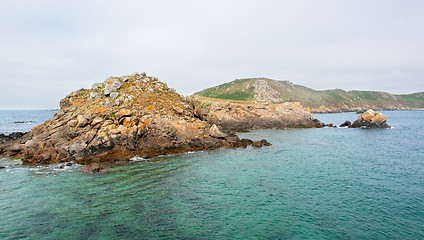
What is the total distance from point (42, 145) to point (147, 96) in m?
17.3

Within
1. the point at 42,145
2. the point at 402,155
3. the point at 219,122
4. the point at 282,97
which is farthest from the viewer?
the point at 282,97

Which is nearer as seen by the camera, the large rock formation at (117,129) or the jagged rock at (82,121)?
the large rock formation at (117,129)

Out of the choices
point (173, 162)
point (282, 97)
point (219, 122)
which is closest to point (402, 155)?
point (173, 162)

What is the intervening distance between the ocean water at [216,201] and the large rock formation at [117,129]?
4301 millimetres

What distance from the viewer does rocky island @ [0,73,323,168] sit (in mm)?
29938

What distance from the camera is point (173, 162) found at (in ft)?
93.6

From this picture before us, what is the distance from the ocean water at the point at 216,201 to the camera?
12922 millimetres

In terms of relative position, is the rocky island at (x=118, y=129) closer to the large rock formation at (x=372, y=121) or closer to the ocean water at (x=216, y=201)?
the ocean water at (x=216, y=201)

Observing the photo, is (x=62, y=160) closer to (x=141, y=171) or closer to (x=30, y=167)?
(x=30, y=167)

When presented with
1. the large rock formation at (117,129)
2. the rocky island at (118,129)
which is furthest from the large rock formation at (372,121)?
the large rock formation at (117,129)

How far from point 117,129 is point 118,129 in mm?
142

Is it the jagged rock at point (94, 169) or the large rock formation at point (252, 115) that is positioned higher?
the large rock formation at point (252, 115)

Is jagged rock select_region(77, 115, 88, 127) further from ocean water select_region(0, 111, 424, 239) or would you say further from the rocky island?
ocean water select_region(0, 111, 424, 239)

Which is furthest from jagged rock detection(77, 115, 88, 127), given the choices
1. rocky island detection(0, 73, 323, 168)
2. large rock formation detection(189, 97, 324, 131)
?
large rock formation detection(189, 97, 324, 131)
